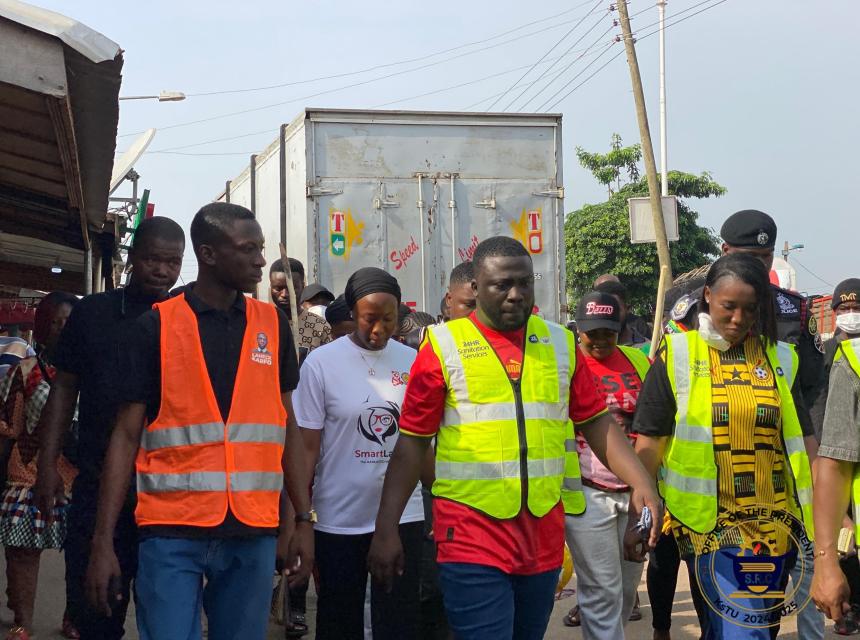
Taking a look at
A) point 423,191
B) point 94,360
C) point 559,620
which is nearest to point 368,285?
point 94,360

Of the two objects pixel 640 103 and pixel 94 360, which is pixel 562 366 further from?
pixel 640 103

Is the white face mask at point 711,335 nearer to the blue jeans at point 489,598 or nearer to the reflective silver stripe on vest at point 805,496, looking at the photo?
the reflective silver stripe on vest at point 805,496

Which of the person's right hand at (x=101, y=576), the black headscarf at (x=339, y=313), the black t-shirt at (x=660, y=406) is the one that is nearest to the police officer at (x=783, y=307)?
the black t-shirt at (x=660, y=406)

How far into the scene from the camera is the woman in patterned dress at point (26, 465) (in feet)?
21.6

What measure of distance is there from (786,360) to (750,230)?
872 millimetres

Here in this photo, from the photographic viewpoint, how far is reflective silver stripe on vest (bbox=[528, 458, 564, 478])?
3994 millimetres

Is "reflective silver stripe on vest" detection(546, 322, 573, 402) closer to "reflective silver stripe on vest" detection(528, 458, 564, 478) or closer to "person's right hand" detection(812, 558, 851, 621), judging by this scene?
"reflective silver stripe on vest" detection(528, 458, 564, 478)

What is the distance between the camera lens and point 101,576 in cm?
373

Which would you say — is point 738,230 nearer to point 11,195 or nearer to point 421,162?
point 11,195

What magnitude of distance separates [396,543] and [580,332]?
2013mm

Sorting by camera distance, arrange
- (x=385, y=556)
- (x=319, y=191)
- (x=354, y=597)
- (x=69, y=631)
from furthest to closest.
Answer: (x=319, y=191) < (x=69, y=631) < (x=354, y=597) < (x=385, y=556)

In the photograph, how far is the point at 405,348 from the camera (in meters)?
5.39

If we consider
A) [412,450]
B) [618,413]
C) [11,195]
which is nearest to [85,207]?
[11,195]

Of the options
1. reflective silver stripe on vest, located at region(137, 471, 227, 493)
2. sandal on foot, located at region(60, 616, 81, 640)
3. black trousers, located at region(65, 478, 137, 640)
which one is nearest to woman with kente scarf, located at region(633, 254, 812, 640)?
reflective silver stripe on vest, located at region(137, 471, 227, 493)
